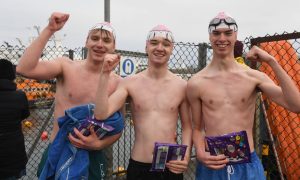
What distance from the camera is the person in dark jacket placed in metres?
3.23

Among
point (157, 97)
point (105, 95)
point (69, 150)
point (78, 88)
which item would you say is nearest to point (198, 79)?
point (157, 97)

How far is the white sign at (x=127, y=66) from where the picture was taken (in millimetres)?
4308

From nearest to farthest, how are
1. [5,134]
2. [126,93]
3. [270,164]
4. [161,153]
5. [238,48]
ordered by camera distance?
[161,153], [126,93], [5,134], [238,48], [270,164]

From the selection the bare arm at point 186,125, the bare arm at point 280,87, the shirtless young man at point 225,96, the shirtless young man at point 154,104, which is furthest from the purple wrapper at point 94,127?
the bare arm at point 280,87

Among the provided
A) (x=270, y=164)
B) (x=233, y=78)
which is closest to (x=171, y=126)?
(x=233, y=78)

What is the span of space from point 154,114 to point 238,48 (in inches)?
Answer: 62.5

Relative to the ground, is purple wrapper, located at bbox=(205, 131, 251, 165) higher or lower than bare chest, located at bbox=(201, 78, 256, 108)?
lower

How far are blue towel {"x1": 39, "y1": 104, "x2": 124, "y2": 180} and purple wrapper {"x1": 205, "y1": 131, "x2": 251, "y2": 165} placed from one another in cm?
82

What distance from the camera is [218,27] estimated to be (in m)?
2.79

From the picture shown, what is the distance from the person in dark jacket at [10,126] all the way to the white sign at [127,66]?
4.48 ft

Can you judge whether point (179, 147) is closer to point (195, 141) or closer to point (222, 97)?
point (195, 141)

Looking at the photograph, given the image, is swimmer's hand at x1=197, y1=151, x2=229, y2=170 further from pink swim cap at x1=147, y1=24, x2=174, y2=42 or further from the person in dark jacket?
the person in dark jacket

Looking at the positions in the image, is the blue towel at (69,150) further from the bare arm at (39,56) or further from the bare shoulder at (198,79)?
the bare shoulder at (198,79)

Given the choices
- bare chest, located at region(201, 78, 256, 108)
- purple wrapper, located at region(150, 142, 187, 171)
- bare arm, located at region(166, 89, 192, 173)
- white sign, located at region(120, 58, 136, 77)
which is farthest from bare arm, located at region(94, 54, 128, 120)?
white sign, located at region(120, 58, 136, 77)
